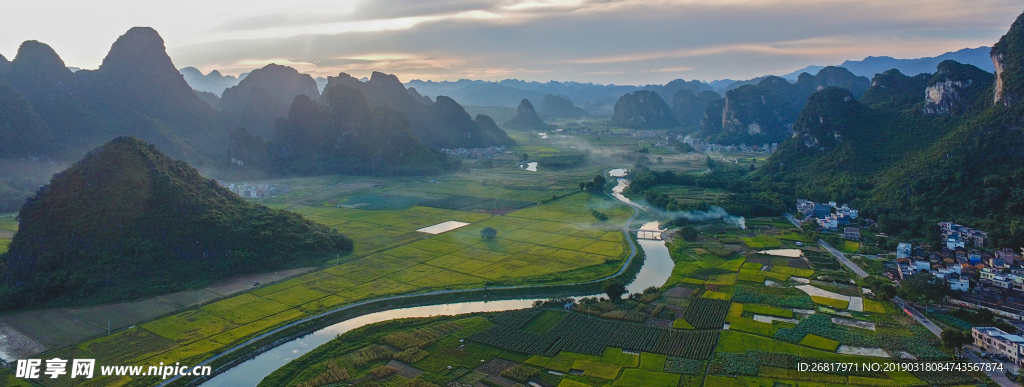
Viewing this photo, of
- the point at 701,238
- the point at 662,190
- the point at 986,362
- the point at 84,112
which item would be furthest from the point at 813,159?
Result: the point at 84,112

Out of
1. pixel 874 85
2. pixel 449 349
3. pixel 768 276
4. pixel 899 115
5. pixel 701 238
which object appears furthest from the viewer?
pixel 874 85

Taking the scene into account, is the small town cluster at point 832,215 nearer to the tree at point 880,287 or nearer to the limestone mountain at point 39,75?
the tree at point 880,287

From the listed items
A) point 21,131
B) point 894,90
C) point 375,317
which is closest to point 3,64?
point 21,131

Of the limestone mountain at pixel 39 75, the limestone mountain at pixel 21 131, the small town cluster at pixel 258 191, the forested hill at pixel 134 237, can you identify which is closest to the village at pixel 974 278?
the forested hill at pixel 134 237

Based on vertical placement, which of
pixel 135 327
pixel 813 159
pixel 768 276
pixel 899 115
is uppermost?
pixel 899 115

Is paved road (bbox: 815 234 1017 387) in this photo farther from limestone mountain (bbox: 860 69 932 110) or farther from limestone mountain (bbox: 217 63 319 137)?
limestone mountain (bbox: 217 63 319 137)

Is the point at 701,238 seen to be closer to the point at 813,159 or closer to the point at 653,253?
the point at 653,253
